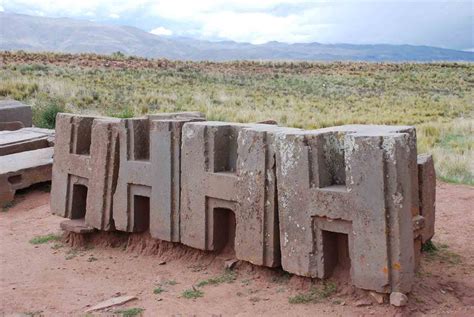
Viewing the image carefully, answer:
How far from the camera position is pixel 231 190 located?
632cm

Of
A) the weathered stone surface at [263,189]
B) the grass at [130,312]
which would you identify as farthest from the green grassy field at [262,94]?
the grass at [130,312]

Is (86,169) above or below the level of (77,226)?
above

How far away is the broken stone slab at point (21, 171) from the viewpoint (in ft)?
33.8

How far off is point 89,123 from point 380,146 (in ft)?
13.9

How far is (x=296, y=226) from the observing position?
5758mm

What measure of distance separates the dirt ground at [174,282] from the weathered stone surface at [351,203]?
294 millimetres

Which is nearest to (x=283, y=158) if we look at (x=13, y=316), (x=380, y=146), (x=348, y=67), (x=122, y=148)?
(x=380, y=146)

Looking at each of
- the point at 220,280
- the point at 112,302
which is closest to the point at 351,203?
the point at 220,280

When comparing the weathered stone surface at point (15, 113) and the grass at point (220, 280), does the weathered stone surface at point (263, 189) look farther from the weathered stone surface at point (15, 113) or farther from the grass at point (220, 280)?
the weathered stone surface at point (15, 113)

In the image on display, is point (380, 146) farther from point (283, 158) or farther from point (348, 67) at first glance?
point (348, 67)

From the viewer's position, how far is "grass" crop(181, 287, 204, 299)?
5.94 m

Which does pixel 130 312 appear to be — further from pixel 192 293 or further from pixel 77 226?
pixel 77 226

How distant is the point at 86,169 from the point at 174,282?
2164mm

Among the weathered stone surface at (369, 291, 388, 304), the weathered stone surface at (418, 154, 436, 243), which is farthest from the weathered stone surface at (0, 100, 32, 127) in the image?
the weathered stone surface at (369, 291, 388, 304)
